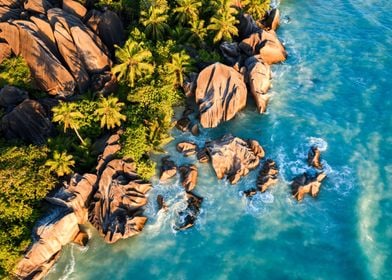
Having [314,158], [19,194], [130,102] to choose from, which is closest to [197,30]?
[130,102]

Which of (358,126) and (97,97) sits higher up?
(97,97)

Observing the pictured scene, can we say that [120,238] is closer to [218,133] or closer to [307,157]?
[218,133]

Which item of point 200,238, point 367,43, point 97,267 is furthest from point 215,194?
point 367,43

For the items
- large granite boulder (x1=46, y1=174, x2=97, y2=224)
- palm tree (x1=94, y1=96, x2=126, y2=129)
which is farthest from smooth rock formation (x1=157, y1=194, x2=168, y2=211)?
palm tree (x1=94, y1=96, x2=126, y2=129)

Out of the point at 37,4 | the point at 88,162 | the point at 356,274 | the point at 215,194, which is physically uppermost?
the point at 37,4

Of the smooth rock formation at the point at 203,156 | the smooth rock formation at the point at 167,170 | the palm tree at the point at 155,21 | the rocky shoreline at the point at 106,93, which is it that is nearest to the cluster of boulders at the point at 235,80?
the rocky shoreline at the point at 106,93

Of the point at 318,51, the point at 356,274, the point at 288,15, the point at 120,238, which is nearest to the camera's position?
the point at 356,274

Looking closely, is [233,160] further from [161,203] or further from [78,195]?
[78,195]
